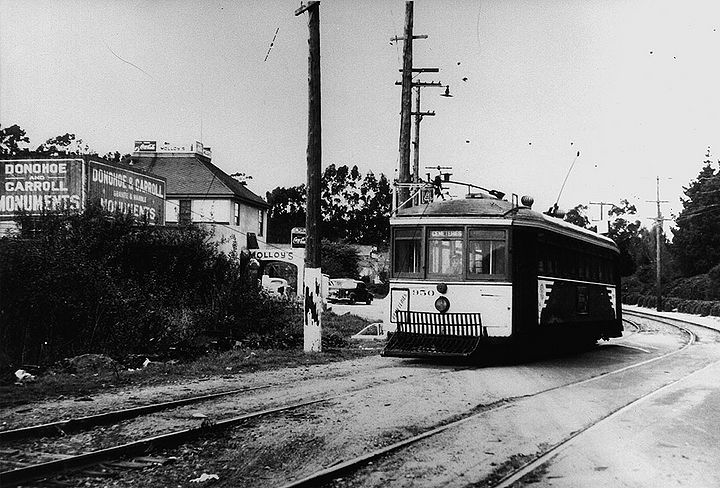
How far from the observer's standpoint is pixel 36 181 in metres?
22.5

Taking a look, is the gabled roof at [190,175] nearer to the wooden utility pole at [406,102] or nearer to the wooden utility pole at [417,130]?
the wooden utility pole at [417,130]

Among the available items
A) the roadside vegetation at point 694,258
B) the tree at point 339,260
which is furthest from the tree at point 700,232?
the tree at point 339,260

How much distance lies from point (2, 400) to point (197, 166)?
34.7 metres

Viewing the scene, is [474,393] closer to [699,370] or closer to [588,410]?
[588,410]

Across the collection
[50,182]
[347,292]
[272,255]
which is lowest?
[347,292]

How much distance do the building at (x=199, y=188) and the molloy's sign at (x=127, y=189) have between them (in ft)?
46.8

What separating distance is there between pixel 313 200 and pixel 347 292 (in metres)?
34.4

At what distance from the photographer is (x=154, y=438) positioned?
6.92 meters

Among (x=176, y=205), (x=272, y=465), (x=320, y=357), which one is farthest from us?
(x=176, y=205)

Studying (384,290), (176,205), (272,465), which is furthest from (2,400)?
(384,290)

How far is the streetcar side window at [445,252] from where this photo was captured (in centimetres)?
1409

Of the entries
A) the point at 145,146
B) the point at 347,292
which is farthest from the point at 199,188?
the point at 347,292

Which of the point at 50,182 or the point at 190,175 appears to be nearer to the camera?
the point at 50,182

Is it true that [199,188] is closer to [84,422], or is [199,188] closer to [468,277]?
[468,277]
